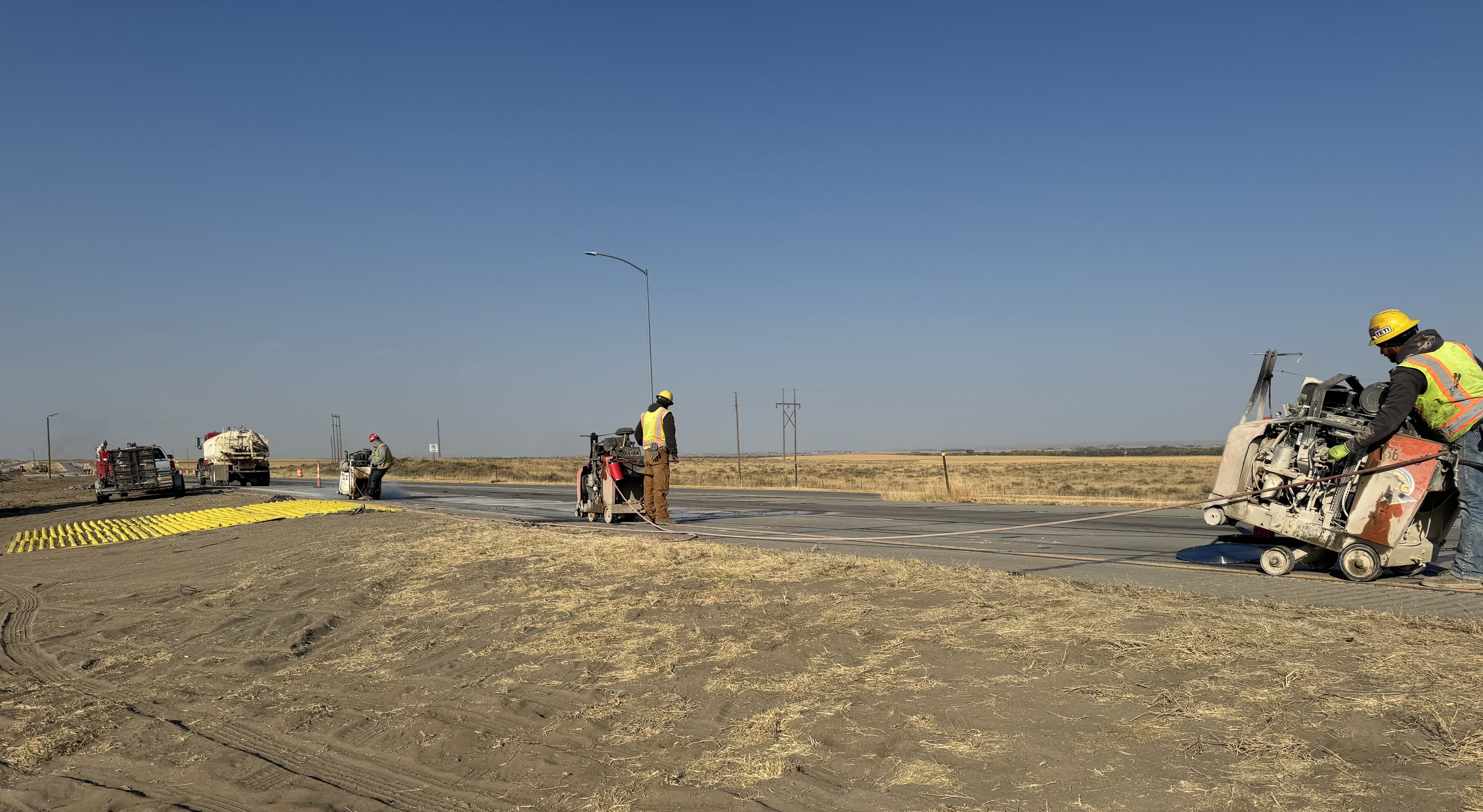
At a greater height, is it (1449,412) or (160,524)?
(1449,412)

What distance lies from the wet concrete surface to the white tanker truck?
20409mm

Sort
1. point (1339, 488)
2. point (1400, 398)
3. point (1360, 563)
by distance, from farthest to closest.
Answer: point (1339, 488) → point (1360, 563) → point (1400, 398)

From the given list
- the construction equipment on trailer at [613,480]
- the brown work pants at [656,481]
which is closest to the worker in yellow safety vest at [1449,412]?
the brown work pants at [656,481]

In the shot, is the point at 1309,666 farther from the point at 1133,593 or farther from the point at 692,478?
the point at 692,478

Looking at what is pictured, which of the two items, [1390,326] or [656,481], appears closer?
[1390,326]

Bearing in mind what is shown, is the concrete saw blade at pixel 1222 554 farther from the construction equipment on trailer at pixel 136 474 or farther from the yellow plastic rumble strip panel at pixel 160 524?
the construction equipment on trailer at pixel 136 474

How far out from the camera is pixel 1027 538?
13.9 meters

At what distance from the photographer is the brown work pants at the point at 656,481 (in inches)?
609

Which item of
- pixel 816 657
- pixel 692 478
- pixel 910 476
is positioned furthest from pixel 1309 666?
pixel 910 476

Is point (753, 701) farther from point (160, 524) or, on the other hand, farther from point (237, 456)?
point (237, 456)

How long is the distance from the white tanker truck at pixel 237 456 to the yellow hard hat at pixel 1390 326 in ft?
153

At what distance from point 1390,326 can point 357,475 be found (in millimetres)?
28617

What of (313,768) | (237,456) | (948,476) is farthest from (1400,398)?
(237,456)

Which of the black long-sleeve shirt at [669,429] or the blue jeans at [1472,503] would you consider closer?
the blue jeans at [1472,503]
